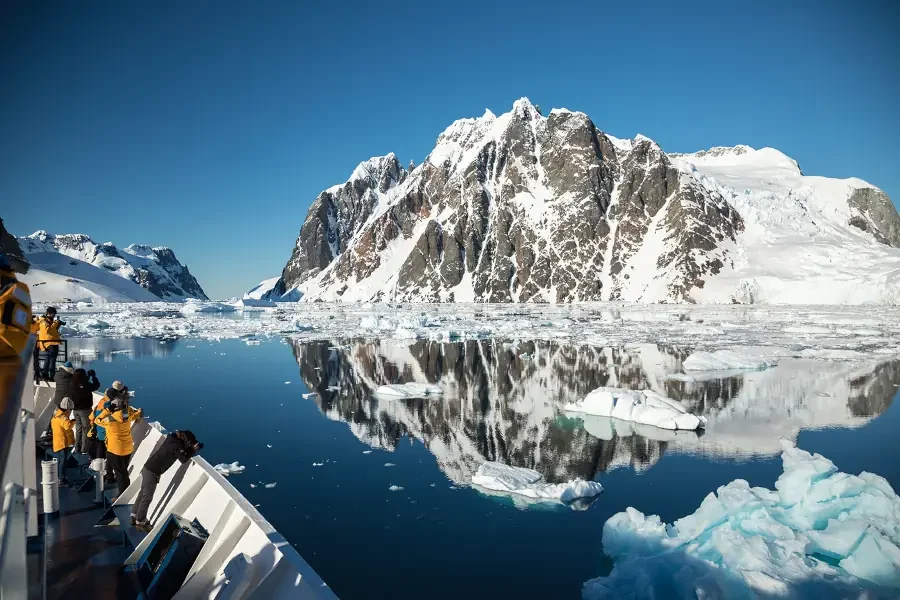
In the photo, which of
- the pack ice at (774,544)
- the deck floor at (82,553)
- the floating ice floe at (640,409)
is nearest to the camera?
the deck floor at (82,553)

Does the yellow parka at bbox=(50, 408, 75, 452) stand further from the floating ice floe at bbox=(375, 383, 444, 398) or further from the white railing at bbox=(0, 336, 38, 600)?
the floating ice floe at bbox=(375, 383, 444, 398)

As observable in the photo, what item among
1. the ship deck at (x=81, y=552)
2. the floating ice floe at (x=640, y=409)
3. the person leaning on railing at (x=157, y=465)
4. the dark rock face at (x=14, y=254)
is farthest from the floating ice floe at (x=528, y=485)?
the dark rock face at (x=14, y=254)

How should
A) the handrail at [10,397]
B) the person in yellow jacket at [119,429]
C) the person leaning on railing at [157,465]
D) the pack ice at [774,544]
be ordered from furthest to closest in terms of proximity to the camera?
the person in yellow jacket at [119,429] < the person leaning on railing at [157,465] < the pack ice at [774,544] < the handrail at [10,397]

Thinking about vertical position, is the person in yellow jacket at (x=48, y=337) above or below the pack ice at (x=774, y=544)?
above

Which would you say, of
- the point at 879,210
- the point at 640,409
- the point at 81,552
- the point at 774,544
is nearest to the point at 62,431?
the point at 81,552

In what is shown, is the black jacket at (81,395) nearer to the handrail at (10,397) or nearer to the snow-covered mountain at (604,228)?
the handrail at (10,397)

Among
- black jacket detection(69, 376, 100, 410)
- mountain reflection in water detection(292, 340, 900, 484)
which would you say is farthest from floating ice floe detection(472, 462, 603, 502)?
black jacket detection(69, 376, 100, 410)

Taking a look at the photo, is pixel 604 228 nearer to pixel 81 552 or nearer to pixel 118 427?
pixel 118 427
